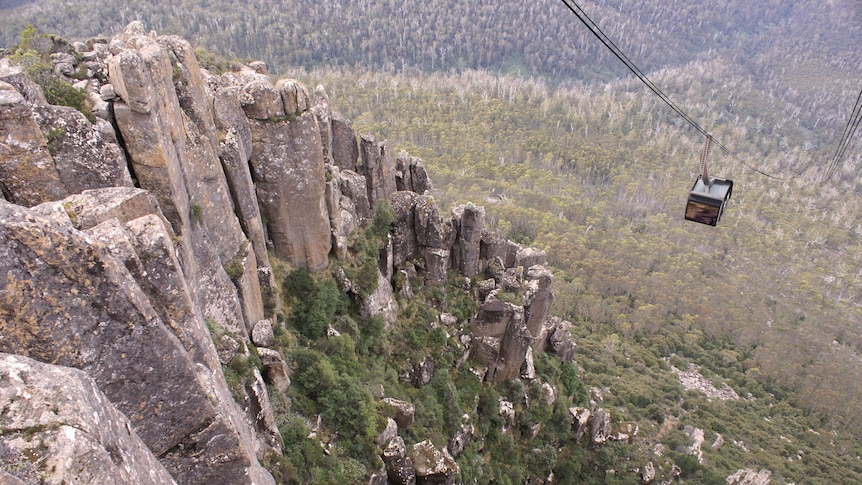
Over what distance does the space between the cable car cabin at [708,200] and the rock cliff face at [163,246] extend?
676 inches

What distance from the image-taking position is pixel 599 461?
3669 centimetres

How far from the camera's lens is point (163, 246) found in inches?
413

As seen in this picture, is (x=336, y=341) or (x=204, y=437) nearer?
(x=204, y=437)

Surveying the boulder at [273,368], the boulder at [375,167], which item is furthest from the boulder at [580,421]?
the boulder at [273,368]

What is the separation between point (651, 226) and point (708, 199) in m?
101

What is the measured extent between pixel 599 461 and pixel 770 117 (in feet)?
675

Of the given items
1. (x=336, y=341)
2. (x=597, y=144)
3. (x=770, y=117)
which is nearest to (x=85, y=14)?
(x=597, y=144)

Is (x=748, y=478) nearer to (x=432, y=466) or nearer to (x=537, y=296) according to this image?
(x=537, y=296)

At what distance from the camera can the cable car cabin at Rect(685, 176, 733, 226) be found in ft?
74.1

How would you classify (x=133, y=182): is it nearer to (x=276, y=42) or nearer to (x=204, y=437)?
(x=204, y=437)

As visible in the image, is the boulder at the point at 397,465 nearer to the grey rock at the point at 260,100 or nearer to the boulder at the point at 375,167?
the boulder at the point at 375,167

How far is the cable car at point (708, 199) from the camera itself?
22.6 meters

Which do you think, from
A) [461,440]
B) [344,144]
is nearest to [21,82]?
[344,144]

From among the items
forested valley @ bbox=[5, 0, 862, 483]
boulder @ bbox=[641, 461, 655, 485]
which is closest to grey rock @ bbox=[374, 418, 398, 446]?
forested valley @ bbox=[5, 0, 862, 483]
